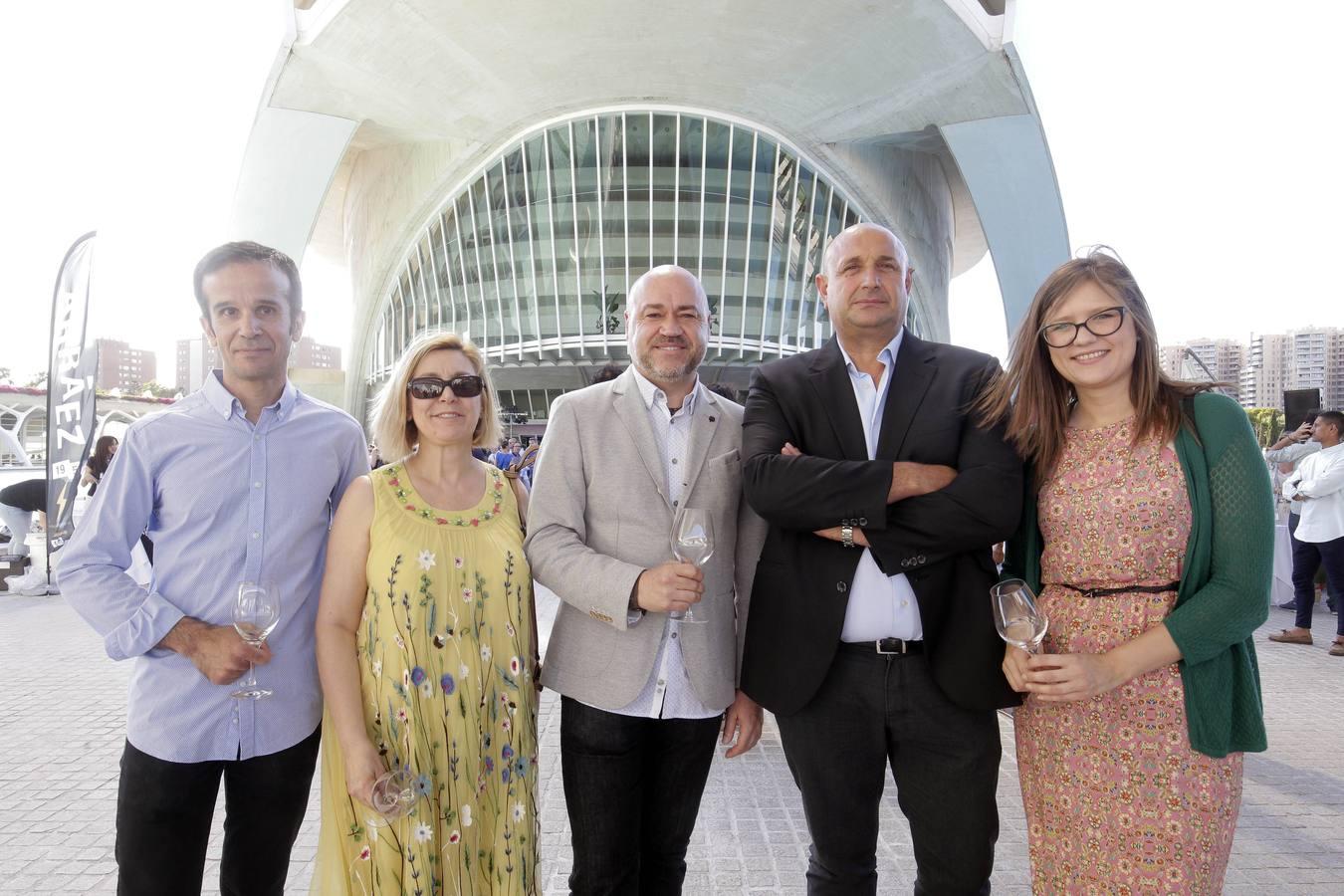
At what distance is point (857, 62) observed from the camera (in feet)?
93.1

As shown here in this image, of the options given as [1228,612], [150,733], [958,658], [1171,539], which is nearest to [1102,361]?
[1171,539]

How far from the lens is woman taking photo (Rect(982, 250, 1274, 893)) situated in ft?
6.62

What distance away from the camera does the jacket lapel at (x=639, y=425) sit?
2.52 m

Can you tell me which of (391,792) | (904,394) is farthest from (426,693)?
(904,394)

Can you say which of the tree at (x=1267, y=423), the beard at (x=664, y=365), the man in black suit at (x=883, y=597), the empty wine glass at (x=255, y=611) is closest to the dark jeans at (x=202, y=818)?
the empty wine glass at (x=255, y=611)

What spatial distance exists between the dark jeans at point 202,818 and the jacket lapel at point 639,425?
4.35 feet

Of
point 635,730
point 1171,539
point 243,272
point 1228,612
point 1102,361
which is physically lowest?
point 635,730

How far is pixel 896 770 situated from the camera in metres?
2.33

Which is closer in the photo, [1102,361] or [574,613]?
[1102,361]

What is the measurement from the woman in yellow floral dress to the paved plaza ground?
1.17m

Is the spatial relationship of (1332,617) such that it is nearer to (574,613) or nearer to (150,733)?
(574,613)

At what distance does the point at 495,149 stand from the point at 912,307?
65.8 feet

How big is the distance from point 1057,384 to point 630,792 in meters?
1.84

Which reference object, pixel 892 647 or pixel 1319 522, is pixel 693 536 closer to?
pixel 892 647
